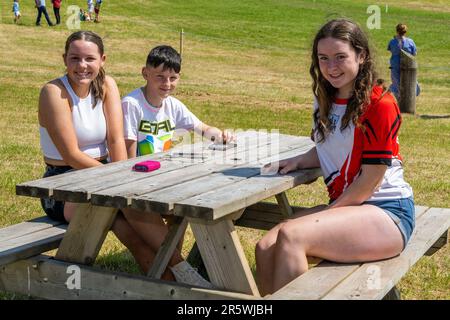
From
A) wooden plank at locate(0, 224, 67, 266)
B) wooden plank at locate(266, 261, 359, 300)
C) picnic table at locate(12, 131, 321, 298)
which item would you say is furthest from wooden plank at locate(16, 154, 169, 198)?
wooden plank at locate(266, 261, 359, 300)

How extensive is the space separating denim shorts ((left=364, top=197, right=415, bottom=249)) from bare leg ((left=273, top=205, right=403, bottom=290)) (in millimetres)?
34

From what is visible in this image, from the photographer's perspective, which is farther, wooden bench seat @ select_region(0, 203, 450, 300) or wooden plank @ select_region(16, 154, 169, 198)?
wooden plank @ select_region(16, 154, 169, 198)

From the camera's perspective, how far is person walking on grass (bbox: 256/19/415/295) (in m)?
3.33

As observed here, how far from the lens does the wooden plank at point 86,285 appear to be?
11.1 ft

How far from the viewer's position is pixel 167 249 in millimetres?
3721

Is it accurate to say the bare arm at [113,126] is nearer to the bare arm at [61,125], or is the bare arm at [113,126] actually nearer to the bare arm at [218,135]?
the bare arm at [61,125]

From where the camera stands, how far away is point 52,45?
25188mm

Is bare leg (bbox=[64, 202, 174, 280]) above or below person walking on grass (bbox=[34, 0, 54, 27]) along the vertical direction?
below

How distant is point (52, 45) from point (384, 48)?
40.5 feet

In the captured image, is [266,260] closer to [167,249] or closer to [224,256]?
[224,256]

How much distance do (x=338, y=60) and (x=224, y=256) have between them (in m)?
1.06

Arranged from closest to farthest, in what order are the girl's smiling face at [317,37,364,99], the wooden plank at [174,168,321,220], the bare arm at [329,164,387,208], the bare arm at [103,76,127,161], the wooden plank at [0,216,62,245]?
the wooden plank at [174,168,321,220] < the bare arm at [329,164,387,208] < the girl's smiling face at [317,37,364,99] < the wooden plank at [0,216,62,245] < the bare arm at [103,76,127,161]

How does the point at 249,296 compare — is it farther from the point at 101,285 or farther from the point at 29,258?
the point at 29,258

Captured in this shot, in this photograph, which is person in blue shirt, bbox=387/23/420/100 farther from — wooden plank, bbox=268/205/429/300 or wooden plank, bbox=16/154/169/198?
wooden plank, bbox=268/205/429/300
